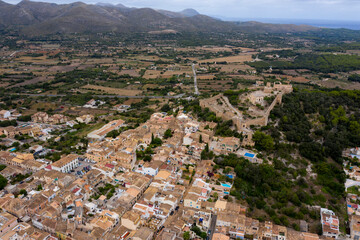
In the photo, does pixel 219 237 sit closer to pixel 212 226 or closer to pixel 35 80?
pixel 212 226

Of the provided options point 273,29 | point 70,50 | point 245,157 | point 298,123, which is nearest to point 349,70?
point 298,123

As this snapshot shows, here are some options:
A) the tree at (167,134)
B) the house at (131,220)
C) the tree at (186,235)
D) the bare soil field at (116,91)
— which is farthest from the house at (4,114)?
the tree at (186,235)

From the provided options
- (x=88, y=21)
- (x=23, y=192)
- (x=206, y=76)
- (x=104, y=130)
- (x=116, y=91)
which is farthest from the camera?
(x=88, y=21)

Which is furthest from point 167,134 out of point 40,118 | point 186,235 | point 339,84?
point 339,84

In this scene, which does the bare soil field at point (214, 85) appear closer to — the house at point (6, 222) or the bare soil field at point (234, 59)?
the bare soil field at point (234, 59)

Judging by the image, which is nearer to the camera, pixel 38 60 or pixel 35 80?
pixel 35 80
